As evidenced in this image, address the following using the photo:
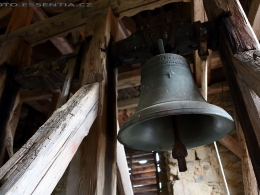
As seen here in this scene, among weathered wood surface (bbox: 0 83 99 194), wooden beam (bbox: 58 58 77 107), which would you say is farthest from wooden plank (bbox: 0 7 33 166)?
weathered wood surface (bbox: 0 83 99 194)

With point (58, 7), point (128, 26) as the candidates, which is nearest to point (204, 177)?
point (128, 26)

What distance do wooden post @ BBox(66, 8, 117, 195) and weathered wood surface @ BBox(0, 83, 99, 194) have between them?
0.12 m

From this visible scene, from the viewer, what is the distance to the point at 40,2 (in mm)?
1790

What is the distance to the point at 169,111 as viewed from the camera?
73 centimetres

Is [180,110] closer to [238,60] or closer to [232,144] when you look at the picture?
[238,60]

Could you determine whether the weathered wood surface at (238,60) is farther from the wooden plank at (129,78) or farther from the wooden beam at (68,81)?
the wooden plank at (129,78)

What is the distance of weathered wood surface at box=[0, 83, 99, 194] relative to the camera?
1.50ft

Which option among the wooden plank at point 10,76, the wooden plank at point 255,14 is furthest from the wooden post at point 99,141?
the wooden plank at point 255,14

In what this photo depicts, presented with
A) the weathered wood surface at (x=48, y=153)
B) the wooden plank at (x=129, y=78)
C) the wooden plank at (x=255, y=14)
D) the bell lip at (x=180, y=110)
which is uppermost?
the wooden plank at (x=129, y=78)

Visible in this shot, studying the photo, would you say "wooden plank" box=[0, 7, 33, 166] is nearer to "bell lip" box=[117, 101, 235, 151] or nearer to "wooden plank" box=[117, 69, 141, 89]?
"bell lip" box=[117, 101, 235, 151]

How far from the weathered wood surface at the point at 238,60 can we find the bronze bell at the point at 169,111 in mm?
78

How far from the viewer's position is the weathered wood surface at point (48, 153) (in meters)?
0.46

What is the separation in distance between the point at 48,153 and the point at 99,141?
1.01 ft

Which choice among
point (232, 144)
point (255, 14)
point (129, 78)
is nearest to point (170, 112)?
point (255, 14)
